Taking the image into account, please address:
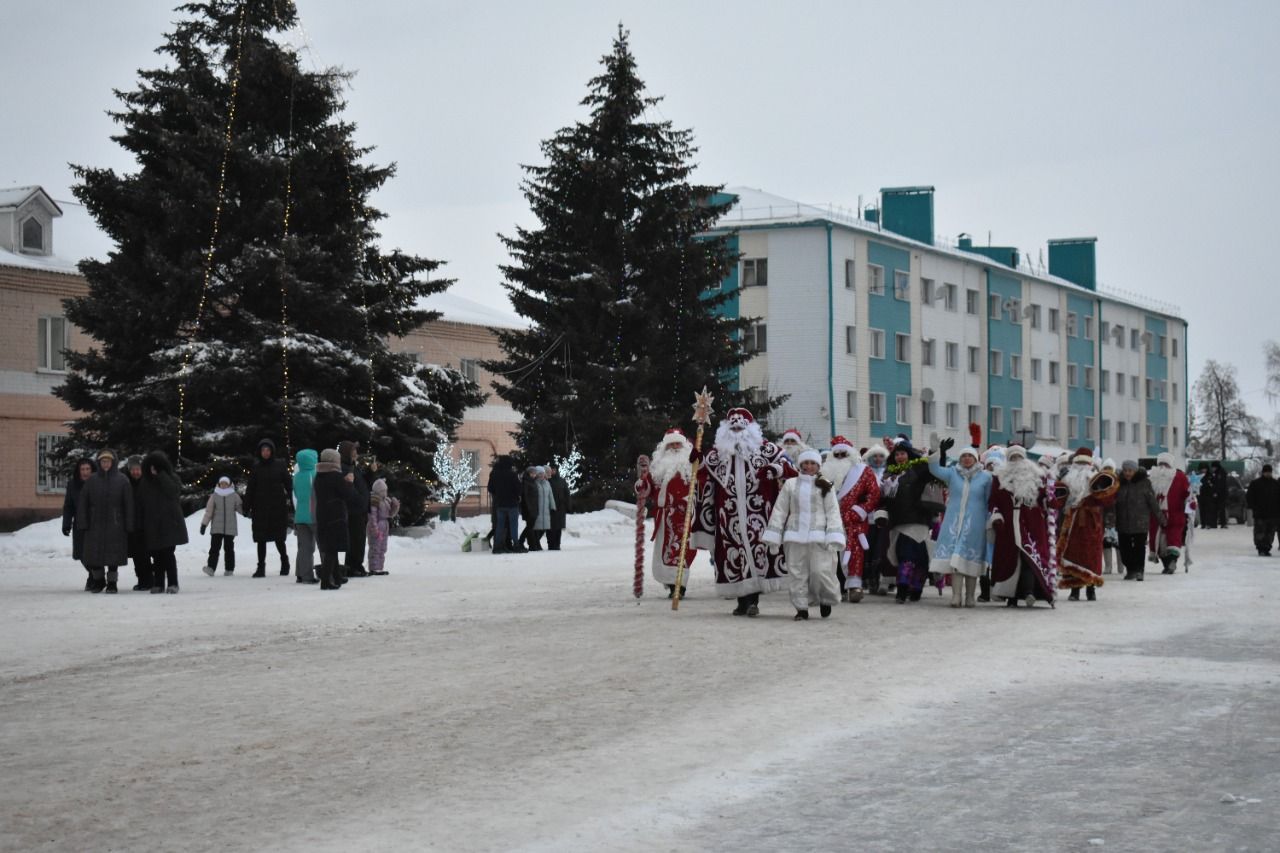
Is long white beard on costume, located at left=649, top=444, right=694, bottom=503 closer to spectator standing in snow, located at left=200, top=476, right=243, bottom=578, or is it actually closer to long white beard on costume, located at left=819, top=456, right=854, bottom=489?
long white beard on costume, located at left=819, top=456, right=854, bottom=489

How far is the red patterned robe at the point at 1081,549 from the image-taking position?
775 inches

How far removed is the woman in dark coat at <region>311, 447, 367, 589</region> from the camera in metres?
20.5

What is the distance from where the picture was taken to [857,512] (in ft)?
59.4

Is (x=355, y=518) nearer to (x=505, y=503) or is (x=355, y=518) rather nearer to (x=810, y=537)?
(x=505, y=503)

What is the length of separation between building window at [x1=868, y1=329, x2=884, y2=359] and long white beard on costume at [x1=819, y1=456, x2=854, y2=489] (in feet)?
150

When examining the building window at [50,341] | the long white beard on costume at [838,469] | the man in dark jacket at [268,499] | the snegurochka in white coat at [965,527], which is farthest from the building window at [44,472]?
the snegurochka in white coat at [965,527]

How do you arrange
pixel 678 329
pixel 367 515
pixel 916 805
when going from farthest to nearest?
pixel 678 329
pixel 367 515
pixel 916 805

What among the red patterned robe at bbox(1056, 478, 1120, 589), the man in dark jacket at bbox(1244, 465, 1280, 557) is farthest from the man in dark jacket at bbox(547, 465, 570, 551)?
the red patterned robe at bbox(1056, 478, 1120, 589)

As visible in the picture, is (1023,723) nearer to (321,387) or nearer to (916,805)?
(916,805)

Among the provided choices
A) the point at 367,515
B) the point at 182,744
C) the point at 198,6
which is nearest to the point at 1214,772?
the point at 182,744

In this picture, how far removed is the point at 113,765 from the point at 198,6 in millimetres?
28834

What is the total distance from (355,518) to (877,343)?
4359 cm

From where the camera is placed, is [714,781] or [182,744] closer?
[714,781]

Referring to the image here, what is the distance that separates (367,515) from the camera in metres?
23.0
